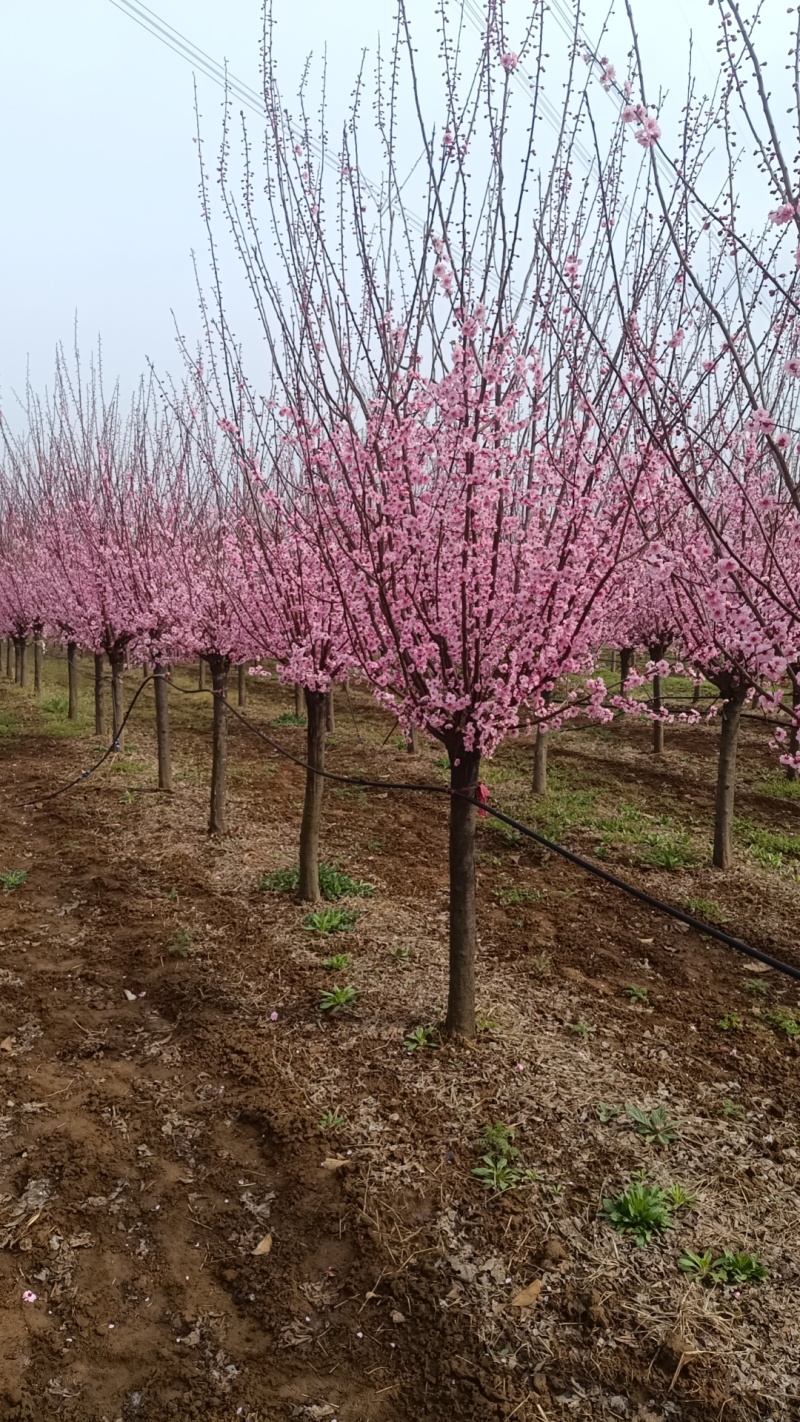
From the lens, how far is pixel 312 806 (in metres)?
6.20

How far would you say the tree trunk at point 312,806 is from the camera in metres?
6.18

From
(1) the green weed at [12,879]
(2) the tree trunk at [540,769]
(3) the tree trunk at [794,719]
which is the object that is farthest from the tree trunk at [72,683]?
(3) the tree trunk at [794,719]

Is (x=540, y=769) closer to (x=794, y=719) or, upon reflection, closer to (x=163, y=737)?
(x=163, y=737)

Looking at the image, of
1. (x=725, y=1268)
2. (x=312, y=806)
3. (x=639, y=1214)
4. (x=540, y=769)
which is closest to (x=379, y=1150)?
(x=639, y=1214)

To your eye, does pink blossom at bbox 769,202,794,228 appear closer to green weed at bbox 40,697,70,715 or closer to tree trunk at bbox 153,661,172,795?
tree trunk at bbox 153,661,172,795

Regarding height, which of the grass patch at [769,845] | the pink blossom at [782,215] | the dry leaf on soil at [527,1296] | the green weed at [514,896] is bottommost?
the dry leaf on soil at [527,1296]

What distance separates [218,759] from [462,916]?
165 inches

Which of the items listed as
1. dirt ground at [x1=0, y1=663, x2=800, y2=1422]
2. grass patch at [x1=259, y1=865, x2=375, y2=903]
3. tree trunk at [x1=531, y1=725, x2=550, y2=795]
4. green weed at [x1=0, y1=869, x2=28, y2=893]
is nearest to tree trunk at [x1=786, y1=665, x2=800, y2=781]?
dirt ground at [x1=0, y1=663, x2=800, y2=1422]

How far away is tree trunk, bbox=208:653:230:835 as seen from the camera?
773 cm

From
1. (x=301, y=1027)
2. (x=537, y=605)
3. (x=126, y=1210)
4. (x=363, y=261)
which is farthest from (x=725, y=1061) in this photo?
(x=363, y=261)

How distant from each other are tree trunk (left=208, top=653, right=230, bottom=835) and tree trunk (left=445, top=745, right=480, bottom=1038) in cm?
390

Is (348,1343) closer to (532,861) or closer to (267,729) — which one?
(532,861)

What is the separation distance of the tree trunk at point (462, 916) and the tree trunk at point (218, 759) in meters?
3.90

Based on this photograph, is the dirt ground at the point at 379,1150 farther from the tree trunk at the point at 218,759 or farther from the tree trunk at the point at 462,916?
the tree trunk at the point at 218,759
